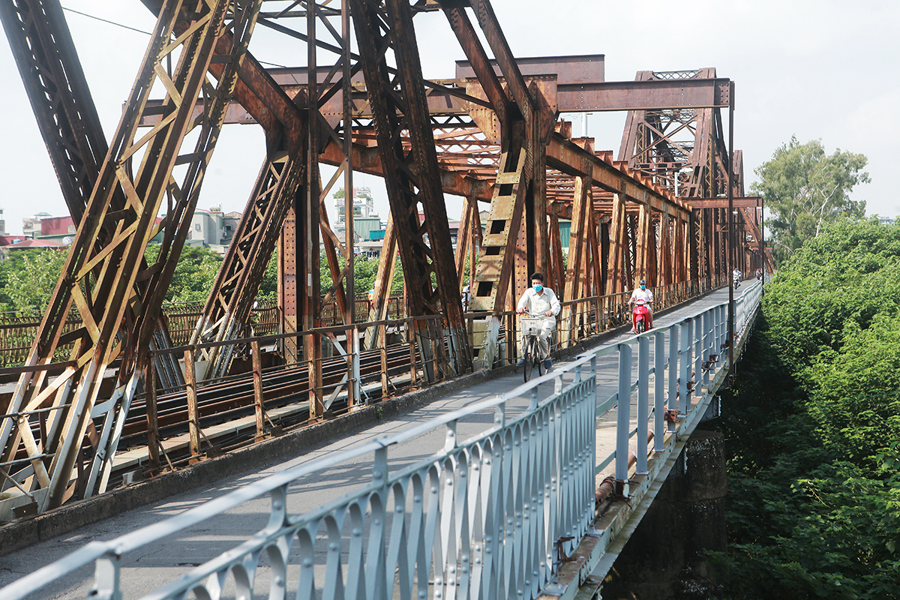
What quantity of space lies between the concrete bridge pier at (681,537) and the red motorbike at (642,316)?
6931mm

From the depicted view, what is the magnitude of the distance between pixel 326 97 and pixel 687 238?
3532 centimetres

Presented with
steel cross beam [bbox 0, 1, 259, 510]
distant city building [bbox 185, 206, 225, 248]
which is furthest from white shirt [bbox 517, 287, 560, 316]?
distant city building [bbox 185, 206, 225, 248]

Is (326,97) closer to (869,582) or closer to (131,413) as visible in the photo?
(131,413)

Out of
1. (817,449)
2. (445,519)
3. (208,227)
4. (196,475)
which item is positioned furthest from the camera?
(208,227)

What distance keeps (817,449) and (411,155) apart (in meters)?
10.5

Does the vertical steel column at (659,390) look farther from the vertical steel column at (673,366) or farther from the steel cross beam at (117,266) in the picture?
the steel cross beam at (117,266)

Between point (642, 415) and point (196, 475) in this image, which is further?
point (196, 475)

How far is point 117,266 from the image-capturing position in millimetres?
6039

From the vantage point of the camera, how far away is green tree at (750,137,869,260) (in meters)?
73.6

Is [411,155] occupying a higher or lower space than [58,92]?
higher

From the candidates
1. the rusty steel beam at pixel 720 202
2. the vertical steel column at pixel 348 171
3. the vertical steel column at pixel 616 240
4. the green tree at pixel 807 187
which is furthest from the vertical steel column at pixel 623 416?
the green tree at pixel 807 187

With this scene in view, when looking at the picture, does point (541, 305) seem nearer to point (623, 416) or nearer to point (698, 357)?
point (698, 357)

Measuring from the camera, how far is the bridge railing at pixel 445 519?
1624 mm

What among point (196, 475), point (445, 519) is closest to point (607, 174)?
point (196, 475)
